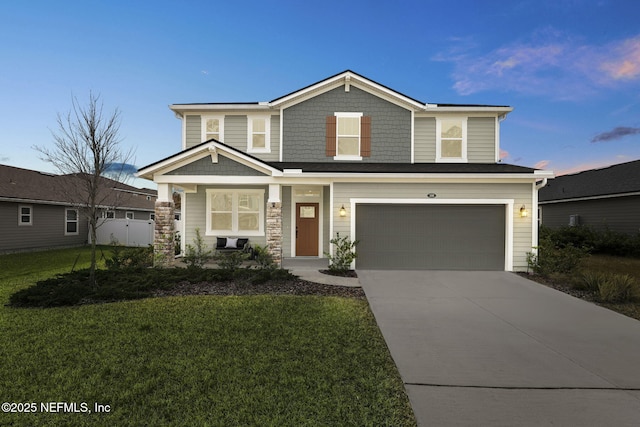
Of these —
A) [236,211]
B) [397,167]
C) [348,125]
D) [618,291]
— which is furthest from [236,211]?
[618,291]

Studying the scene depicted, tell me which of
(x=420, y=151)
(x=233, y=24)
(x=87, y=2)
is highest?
(x=233, y=24)

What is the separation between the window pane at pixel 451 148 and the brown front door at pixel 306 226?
5.89 m

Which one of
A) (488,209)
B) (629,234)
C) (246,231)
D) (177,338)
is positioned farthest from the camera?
(629,234)

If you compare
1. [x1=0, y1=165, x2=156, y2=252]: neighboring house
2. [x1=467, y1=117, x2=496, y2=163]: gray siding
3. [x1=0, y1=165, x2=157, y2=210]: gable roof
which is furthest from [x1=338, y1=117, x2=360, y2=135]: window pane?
[x1=0, y1=165, x2=157, y2=210]: gable roof

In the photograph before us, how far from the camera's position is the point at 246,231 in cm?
1189

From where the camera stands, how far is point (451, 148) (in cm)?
1203

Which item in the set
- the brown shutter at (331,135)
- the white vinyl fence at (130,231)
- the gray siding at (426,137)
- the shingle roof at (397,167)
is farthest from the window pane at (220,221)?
the white vinyl fence at (130,231)

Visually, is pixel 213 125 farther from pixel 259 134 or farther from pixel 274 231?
pixel 274 231

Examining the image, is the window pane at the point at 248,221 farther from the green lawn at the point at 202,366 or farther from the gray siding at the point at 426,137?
the gray siding at the point at 426,137

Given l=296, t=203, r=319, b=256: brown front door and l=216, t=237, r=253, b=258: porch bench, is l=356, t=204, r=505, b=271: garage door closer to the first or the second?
l=296, t=203, r=319, b=256: brown front door

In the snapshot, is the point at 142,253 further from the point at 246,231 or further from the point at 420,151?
the point at 420,151

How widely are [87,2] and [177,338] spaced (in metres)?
12.6

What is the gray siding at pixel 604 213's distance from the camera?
47.5 feet

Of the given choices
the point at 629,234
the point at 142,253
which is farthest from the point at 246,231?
the point at 629,234
